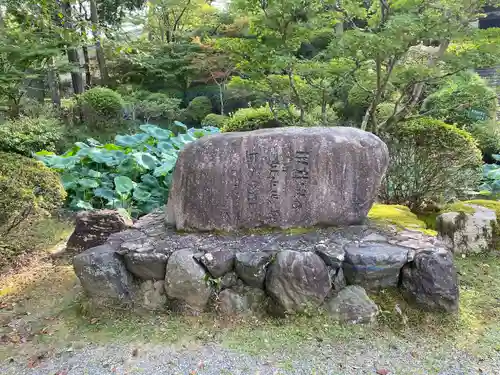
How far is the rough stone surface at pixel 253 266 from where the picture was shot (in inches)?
122

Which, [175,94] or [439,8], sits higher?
[439,8]

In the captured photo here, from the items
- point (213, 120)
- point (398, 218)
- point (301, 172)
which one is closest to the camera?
point (301, 172)

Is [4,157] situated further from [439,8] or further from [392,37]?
[439,8]

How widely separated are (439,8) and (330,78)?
1.48 m

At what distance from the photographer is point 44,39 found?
25.7 feet

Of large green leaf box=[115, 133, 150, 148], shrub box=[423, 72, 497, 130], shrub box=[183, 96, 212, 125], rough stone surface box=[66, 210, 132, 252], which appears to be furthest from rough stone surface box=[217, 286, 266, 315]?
shrub box=[183, 96, 212, 125]

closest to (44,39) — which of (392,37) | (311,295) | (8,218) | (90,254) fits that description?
(8,218)

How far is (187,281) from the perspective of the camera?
3166 mm

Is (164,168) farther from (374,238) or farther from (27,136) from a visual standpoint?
(27,136)

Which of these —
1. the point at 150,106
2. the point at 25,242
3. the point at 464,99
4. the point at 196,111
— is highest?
the point at 464,99

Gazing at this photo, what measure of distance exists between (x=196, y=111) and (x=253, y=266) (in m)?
11.4

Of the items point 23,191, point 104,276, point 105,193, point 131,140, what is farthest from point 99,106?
point 104,276

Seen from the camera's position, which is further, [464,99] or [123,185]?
[464,99]

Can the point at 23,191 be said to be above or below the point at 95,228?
above
